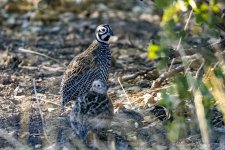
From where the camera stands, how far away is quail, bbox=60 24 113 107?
680 centimetres

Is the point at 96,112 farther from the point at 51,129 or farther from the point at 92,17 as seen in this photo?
the point at 92,17

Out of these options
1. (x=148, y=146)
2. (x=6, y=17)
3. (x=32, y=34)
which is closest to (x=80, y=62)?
(x=148, y=146)

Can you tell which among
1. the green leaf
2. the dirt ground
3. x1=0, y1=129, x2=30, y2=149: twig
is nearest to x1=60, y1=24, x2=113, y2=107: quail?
the dirt ground

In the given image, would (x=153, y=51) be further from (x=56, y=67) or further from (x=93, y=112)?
(x=56, y=67)

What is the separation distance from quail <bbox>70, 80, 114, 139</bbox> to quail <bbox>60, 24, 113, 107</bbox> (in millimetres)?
750

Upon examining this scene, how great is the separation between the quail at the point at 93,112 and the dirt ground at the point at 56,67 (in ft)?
0.63

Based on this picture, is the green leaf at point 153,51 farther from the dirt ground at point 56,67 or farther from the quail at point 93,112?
the dirt ground at point 56,67

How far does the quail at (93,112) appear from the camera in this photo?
5.88 metres

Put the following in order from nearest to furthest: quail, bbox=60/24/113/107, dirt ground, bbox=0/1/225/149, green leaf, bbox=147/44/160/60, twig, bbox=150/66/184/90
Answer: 1. green leaf, bbox=147/44/160/60
2. dirt ground, bbox=0/1/225/149
3. quail, bbox=60/24/113/107
4. twig, bbox=150/66/184/90

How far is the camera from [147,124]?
656 centimetres

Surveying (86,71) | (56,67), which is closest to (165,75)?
(86,71)

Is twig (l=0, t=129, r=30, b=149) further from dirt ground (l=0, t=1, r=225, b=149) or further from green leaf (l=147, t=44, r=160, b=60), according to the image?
green leaf (l=147, t=44, r=160, b=60)

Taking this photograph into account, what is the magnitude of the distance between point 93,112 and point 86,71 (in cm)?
112

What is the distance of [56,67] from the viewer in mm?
9195
